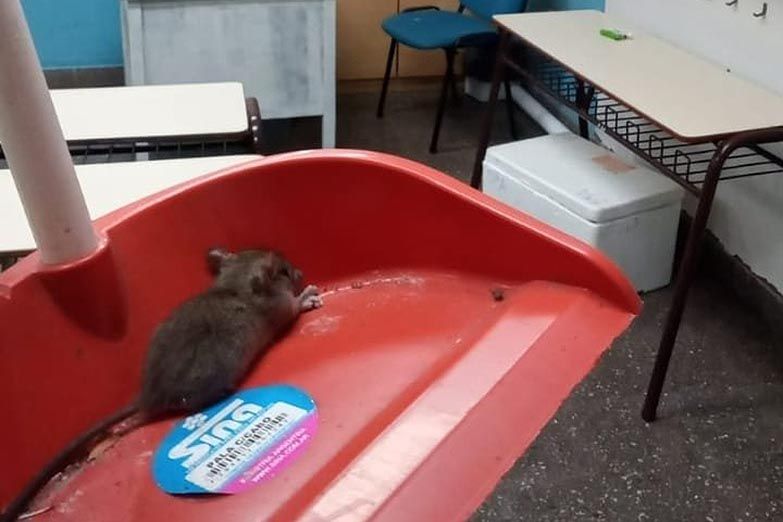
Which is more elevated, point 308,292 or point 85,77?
point 308,292

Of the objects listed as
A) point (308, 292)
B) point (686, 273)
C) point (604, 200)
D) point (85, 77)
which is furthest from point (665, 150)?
point (85, 77)

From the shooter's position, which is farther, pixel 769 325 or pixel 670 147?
pixel 670 147

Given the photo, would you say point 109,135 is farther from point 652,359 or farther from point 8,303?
→ point 652,359

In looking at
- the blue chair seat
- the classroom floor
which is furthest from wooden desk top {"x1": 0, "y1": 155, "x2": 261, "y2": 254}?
the blue chair seat

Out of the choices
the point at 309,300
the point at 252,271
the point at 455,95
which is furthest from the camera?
the point at 455,95

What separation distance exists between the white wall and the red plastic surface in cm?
129

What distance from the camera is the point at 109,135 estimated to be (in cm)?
194

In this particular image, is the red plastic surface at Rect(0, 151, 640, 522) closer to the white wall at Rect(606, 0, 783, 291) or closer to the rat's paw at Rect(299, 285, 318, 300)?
the rat's paw at Rect(299, 285, 318, 300)

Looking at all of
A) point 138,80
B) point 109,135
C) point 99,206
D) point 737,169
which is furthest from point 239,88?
point 737,169

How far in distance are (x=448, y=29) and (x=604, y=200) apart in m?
1.29

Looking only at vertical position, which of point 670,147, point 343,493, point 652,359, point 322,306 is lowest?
point 652,359

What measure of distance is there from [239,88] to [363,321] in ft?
3.17

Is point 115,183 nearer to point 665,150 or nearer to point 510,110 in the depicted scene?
point 665,150

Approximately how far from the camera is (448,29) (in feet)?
11.3
